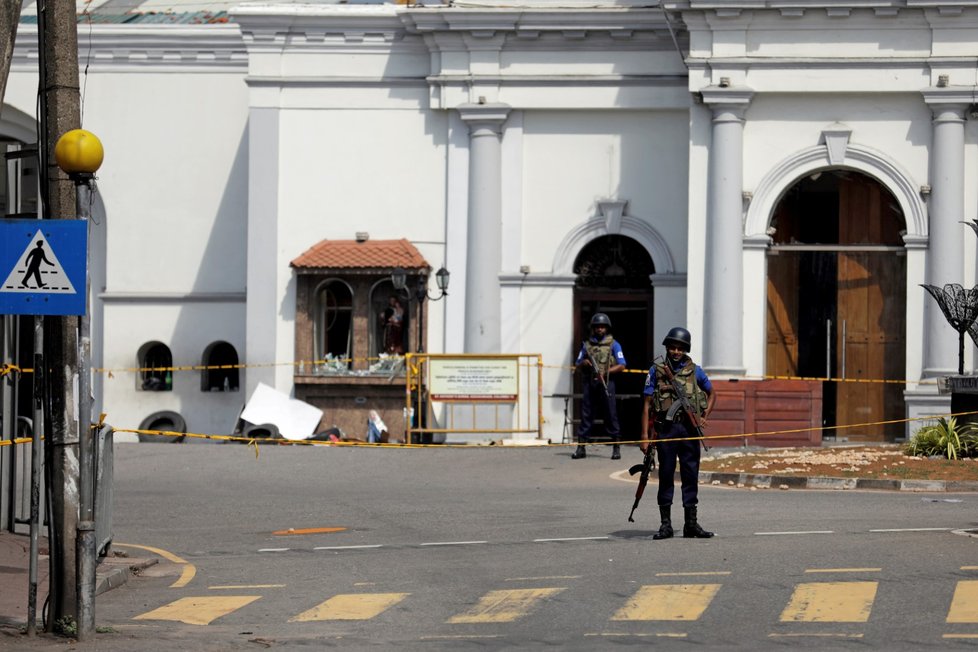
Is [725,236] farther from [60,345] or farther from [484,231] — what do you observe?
[60,345]

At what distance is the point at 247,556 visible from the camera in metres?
15.2

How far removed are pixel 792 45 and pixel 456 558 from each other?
17261 mm

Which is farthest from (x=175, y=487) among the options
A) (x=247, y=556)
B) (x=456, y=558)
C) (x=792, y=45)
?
(x=792, y=45)

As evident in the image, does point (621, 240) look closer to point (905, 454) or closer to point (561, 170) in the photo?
point (561, 170)

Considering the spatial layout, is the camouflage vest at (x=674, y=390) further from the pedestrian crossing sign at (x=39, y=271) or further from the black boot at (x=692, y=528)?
the pedestrian crossing sign at (x=39, y=271)

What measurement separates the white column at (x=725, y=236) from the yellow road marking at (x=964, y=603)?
17.4 meters

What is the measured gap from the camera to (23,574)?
13750 mm

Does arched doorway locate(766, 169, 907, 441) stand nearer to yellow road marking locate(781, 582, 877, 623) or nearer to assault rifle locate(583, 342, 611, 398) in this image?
assault rifle locate(583, 342, 611, 398)

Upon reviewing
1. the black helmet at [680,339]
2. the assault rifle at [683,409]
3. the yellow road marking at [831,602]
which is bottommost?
the yellow road marking at [831,602]

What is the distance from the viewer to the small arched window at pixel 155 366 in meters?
34.9

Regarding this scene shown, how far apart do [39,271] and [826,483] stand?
1145cm

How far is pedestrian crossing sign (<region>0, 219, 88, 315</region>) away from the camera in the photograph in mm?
10672

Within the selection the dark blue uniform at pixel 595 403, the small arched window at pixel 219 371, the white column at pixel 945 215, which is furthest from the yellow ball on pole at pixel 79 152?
the small arched window at pixel 219 371

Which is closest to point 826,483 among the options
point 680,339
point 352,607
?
point 680,339
